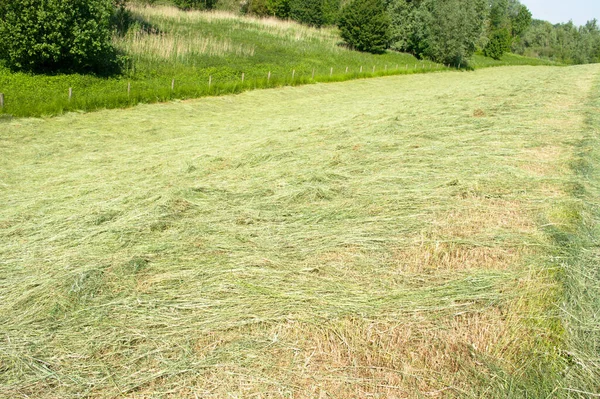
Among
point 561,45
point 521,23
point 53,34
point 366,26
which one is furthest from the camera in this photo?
point 521,23

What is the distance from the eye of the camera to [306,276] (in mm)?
3459

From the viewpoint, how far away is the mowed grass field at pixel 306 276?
2533 millimetres

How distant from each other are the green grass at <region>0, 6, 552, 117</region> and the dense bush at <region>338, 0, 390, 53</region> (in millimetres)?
1934

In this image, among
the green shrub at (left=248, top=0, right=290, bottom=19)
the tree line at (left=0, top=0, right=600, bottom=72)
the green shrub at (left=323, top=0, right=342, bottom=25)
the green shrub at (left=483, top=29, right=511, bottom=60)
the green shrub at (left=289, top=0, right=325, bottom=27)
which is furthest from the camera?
the green shrub at (left=483, top=29, right=511, bottom=60)

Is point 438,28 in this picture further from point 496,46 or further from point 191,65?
point 191,65

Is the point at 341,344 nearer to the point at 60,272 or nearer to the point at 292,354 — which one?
the point at 292,354

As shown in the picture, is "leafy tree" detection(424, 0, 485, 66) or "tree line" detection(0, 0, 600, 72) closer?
"tree line" detection(0, 0, 600, 72)

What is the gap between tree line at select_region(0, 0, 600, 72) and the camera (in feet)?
47.0

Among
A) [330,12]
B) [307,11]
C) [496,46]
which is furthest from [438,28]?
[496,46]

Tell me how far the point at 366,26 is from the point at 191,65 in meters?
25.0

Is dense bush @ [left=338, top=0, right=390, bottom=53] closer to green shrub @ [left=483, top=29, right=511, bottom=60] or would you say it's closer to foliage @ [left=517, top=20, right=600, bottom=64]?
green shrub @ [left=483, top=29, right=511, bottom=60]

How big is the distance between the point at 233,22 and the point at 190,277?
3858 cm

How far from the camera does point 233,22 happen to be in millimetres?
38281

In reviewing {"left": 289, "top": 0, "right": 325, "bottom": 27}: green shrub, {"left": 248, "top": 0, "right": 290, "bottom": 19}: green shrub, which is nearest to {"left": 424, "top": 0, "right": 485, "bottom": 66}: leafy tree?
{"left": 289, "top": 0, "right": 325, "bottom": 27}: green shrub
